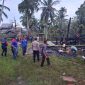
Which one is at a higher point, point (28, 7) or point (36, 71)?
point (28, 7)

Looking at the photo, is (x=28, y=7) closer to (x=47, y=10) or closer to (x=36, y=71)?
(x=47, y=10)

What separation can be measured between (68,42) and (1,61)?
45.7ft

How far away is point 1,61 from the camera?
2442 cm

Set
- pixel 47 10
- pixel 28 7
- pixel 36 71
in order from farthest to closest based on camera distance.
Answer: pixel 47 10 → pixel 28 7 → pixel 36 71

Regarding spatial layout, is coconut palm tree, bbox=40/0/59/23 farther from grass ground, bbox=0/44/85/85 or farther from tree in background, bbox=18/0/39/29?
grass ground, bbox=0/44/85/85

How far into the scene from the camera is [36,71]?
2123 centimetres

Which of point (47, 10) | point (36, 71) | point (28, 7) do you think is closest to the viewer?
point (36, 71)

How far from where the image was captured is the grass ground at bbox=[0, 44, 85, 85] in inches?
748

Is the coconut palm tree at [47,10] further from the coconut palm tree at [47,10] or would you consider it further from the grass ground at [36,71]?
the grass ground at [36,71]

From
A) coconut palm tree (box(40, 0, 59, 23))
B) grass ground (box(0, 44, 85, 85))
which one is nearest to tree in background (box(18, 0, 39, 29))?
coconut palm tree (box(40, 0, 59, 23))

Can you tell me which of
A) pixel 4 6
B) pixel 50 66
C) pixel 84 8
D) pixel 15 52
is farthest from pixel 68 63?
pixel 84 8

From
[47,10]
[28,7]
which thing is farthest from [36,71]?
[47,10]

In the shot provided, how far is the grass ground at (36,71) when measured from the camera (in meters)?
19.0

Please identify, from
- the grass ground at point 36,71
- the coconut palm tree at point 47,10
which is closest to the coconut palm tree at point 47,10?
the coconut palm tree at point 47,10
